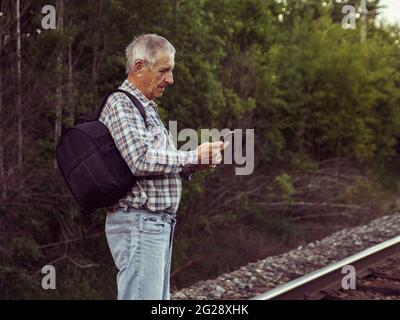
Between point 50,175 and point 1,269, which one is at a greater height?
point 50,175

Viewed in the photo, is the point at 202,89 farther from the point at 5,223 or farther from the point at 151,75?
the point at 151,75

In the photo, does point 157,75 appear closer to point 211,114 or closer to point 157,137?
point 157,137

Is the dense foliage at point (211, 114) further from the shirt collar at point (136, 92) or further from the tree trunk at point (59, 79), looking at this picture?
the shirt collar at point (136, 92)

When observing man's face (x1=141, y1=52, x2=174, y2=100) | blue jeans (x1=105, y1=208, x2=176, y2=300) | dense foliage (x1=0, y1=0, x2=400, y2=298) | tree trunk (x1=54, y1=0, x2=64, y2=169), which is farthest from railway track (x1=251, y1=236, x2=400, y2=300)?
tree trunk (x1=54, y1=0, x2=64, y2=169)

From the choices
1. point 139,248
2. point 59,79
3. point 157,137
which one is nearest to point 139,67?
point 157,137

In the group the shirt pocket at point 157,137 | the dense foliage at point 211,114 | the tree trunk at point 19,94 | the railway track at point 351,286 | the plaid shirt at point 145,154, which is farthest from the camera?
the dense foliage at point 211,114

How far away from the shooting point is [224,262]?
12.5m

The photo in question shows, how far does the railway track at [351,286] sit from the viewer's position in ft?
19.6

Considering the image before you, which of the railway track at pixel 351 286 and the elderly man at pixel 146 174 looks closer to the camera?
the elderly man at pixel 146 174

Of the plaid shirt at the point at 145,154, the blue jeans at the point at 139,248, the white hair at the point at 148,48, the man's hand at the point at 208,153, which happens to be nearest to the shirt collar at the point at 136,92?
the plaid shirt at the point at 145,154

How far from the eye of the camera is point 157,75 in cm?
308

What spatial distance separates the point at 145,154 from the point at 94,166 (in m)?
0.23
